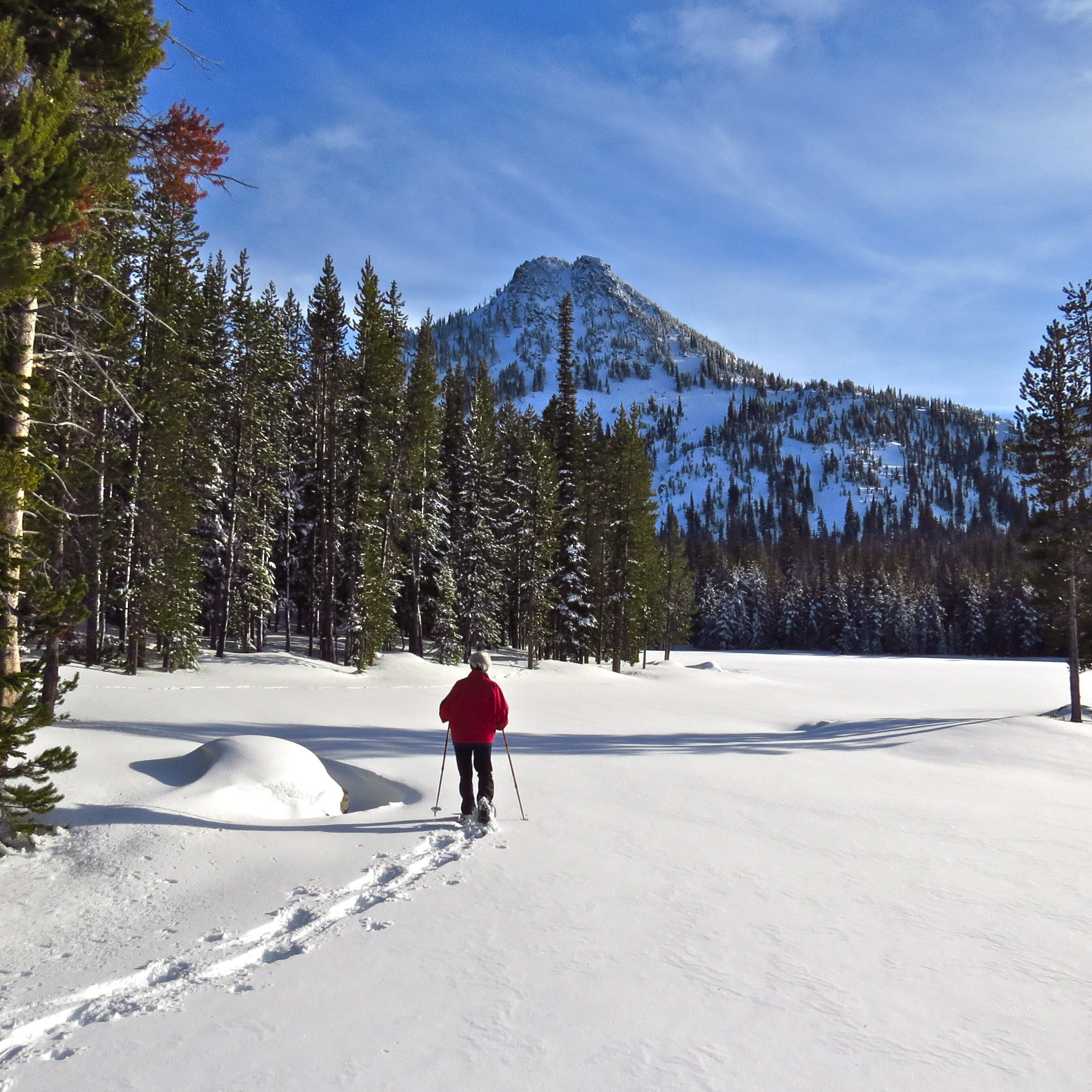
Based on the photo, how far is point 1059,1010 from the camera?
4223 mm

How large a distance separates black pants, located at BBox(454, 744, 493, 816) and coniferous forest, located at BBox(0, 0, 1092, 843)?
375 cm

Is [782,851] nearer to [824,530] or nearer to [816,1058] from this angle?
[816,1058]

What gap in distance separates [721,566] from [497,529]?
2933 inches

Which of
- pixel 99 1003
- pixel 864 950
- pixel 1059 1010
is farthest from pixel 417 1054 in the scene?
pixel 1059 1010

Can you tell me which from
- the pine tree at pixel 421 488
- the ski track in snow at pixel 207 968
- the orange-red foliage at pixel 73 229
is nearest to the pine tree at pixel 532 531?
the pine tree at pixel 421 488

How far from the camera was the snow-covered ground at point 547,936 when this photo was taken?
3.45 metres

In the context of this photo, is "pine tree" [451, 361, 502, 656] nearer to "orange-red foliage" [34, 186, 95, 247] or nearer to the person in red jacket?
the person in red jacket

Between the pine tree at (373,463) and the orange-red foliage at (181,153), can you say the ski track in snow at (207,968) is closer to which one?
the orange-red foliage at (181,153)

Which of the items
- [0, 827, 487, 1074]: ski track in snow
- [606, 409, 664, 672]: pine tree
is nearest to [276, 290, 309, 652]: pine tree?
[606, 409, 664, 672]: pine tree

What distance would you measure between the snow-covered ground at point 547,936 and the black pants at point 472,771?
42cm

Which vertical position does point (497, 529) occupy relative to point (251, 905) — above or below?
above

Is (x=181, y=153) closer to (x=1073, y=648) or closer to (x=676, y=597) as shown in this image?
(x=1073, y=648)

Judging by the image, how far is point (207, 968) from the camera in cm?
431

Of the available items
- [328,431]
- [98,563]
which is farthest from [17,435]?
[328,431]
